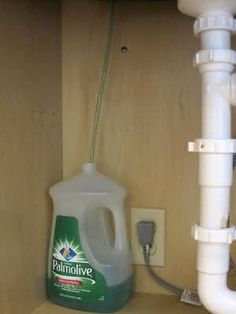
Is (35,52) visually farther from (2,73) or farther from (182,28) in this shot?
(182,28)

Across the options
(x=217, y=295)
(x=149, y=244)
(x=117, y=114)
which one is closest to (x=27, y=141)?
(x=117, y=114)

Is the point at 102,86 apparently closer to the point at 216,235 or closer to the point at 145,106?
the point at 145,106

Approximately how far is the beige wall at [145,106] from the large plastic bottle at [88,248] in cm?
8

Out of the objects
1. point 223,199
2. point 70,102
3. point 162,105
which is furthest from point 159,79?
point 223,199

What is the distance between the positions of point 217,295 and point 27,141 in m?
0.47

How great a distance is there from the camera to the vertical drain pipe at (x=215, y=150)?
84cm

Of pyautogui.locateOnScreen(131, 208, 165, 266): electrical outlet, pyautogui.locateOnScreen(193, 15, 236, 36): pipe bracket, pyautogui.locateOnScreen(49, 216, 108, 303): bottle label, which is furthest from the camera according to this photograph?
pyautogui.locateOnScreen(131, 208, 165, 266): electrical outlet

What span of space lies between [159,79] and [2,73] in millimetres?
367

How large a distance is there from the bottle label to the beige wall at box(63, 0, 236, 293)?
16cm

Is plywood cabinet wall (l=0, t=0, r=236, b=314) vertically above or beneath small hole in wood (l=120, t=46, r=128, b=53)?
beneath

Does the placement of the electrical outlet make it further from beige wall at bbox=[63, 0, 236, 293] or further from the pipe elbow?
the pipe elbow

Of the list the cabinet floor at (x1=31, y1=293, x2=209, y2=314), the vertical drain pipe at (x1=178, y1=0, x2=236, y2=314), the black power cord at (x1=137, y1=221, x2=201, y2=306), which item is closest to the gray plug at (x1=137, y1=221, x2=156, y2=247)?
the black power cord at (x1=137, y1=221, x2=201, y2=306)

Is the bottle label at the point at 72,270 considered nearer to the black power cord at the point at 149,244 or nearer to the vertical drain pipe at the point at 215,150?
the black power cord at the point at 149,244

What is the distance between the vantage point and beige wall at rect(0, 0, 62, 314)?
910 mm
